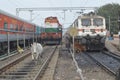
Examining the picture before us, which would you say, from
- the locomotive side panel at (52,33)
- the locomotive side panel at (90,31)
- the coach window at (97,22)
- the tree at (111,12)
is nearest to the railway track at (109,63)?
the locomotive side panel at (90,31)

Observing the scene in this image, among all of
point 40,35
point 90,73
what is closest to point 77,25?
point 90,73

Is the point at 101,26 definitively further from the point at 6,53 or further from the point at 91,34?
the point at 6,53

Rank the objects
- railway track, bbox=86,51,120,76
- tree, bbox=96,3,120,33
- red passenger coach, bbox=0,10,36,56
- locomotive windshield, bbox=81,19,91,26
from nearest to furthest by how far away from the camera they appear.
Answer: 1. railway track, bbox=86,51,120,76
2. red passenger coach, bbox=0,10,36,56
3. locomotive windshield, bbox=81,19,91,26
4. tree, bbox=96,3,120,33

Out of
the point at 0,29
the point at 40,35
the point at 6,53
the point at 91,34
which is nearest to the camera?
the point at 0,29

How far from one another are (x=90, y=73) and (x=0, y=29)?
27.7ft

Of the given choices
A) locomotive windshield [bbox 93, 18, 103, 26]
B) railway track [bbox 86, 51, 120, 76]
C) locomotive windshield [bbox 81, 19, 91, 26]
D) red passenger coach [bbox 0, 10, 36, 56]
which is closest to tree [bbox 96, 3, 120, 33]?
locomotive windshield [bbox 93, 18, 103, 26]

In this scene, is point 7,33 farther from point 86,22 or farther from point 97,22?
point 97,22

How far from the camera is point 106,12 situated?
110625 millimetres

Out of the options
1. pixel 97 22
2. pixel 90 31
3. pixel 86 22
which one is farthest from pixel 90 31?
pixel 97 22

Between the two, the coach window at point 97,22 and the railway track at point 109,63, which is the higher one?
the coach window at point 97,22

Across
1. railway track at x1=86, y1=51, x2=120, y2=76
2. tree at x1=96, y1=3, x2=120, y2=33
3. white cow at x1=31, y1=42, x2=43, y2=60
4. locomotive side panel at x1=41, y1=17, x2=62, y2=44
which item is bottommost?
railway track at x1=86, y1=51, x2=120, y2=76

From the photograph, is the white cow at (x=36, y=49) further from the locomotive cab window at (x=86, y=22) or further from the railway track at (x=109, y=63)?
the locomotive cab window at (x=86, y=22)

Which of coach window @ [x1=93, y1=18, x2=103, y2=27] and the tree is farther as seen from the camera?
the tree

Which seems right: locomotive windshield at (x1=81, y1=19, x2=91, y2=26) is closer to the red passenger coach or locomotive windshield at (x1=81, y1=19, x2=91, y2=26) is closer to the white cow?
the red passenger coach
